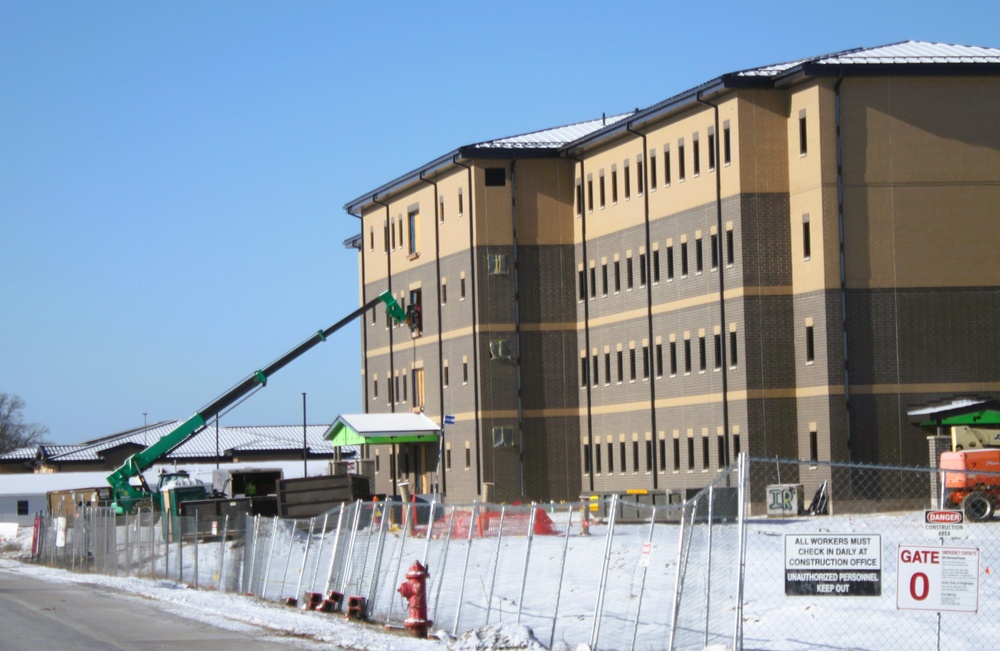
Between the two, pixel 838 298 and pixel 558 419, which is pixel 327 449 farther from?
pixel 838 298

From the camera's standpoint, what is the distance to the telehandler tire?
136 feet

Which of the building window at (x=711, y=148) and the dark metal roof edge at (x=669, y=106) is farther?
the building window at (x=711, y=148)

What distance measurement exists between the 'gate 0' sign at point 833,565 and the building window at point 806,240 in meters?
38.1

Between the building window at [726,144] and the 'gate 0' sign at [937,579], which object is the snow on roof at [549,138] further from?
the 'gate 0' sign at [937,579]

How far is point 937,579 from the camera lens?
1609 cm

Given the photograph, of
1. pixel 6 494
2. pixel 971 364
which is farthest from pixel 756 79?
pixel 6 494

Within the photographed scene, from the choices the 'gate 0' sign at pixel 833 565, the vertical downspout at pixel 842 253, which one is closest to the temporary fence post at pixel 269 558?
the 'gate 0' sign at pixel 833 565

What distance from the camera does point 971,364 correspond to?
174 ft

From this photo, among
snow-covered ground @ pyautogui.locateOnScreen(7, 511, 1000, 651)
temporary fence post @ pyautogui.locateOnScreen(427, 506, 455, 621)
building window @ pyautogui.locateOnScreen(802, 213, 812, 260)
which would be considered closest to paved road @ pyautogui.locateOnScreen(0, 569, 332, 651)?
snow-covered ground @ pyautogui.locateOnScreen(7, 511, 1000, 651)

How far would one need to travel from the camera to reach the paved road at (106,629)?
22656mm

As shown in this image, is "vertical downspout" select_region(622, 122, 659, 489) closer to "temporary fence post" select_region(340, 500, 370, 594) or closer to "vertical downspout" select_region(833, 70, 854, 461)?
"vertical downspout" select_region(833, 70, 854, 461)

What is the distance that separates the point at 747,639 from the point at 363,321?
204 ft

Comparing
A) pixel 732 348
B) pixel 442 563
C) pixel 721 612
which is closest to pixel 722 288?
pixel 732 348

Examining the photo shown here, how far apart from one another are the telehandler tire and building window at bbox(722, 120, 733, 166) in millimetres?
17309
